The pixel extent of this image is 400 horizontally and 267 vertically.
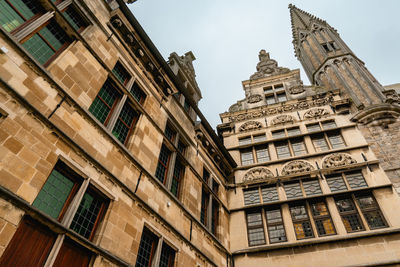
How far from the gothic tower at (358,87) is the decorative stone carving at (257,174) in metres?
4.83

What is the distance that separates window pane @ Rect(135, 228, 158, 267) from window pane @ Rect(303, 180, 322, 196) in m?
7.64

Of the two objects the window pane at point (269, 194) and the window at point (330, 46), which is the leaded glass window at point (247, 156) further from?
the window at point (330, 46)

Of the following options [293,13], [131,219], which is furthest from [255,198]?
[293,13]

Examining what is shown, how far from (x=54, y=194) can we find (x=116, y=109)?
311 centimetres

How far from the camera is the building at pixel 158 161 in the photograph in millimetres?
4918

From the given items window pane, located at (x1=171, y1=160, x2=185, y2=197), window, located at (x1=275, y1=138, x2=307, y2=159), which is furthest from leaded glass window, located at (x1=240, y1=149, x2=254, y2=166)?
window pane, located at (x1=171, y1=160, x2=185, y2=197)

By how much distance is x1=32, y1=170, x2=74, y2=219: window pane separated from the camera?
4848 mm

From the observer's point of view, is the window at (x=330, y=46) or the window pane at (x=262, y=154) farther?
the window at (x=330, y=46)

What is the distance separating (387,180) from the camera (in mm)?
10922

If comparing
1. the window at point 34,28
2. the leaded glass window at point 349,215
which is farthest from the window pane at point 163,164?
the leaded glass window at point 349,215

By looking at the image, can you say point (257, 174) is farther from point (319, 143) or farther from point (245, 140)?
point (319, 143)

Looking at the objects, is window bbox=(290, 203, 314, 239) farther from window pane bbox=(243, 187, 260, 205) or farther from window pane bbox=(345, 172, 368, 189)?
window pane bbox=(345, 172, 368, 189)

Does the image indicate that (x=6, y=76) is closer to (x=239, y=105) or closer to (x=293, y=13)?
(x=239, y=105)

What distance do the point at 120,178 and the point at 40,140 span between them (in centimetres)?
206
